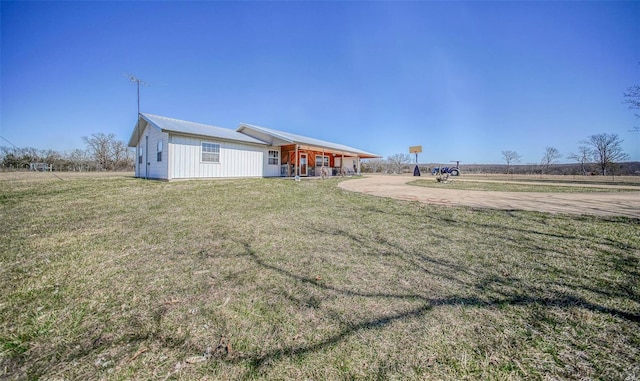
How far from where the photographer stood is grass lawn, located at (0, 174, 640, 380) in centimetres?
142

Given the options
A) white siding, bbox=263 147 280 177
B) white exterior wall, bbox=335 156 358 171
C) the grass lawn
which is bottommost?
the grass lawn

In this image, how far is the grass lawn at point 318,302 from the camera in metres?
1.42

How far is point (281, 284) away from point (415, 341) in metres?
1.29

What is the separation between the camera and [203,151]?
1254 centimetres

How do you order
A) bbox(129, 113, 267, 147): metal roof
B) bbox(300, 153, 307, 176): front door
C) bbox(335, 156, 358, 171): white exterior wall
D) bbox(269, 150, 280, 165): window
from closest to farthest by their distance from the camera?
bbox(129, 113, 267, 147): metal roof → bbox(269, 150, 280, 165): window → bbox(300, 153, 307, 176): front door → bbox(335, 156, 358, 171): white exterior wall

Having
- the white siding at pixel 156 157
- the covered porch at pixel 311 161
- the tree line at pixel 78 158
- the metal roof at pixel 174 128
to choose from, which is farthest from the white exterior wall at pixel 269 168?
the tree line at pixel 78 158

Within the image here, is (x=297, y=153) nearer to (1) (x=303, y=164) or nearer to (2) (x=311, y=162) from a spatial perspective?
(1) (x=303, y=164)

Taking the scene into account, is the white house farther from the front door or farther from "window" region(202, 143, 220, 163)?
A: the front door

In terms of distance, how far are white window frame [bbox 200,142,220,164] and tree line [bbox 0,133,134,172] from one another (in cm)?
2775

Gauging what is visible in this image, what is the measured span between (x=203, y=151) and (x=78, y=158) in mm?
40748

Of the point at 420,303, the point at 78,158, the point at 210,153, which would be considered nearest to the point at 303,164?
the point at 210,153

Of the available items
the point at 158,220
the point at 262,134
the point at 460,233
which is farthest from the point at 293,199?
the point at 262,134

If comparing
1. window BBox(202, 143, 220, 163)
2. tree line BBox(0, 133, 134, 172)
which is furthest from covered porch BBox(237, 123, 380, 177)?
tree line BBox(0, 133, 134, 172)

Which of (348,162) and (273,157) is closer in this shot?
(273,157)
